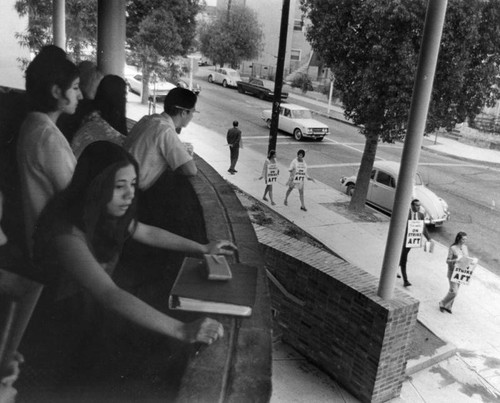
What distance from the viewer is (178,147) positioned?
3834mm

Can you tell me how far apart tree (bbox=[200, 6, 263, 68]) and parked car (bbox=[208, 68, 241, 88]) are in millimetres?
643

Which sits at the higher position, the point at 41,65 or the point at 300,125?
the point at 41,65

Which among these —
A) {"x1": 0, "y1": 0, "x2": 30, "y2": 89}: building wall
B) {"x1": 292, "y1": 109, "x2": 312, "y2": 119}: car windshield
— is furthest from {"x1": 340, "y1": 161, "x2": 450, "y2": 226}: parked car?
{"x1": 0, "y1": 0, "x2": 30, "y2": 89}: building wall

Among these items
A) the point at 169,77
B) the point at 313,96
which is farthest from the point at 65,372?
the point at 313,96

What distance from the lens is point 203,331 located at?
2857 mm

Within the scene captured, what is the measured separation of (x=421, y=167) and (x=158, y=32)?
1456 cm

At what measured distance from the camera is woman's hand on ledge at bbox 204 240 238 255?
3607 mm

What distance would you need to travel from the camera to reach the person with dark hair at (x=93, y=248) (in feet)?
8.83

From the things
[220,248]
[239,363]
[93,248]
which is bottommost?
[239,363]

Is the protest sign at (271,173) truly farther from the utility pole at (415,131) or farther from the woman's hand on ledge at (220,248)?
the woman's hand on ledge at (220,248)

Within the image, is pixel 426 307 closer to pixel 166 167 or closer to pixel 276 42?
pixel 166 167

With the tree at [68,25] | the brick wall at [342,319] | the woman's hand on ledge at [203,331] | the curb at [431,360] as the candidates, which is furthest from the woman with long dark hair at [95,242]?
the curb at [431,360]

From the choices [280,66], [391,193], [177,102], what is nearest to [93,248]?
[177,102]

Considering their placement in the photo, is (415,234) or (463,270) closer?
(463,270)
